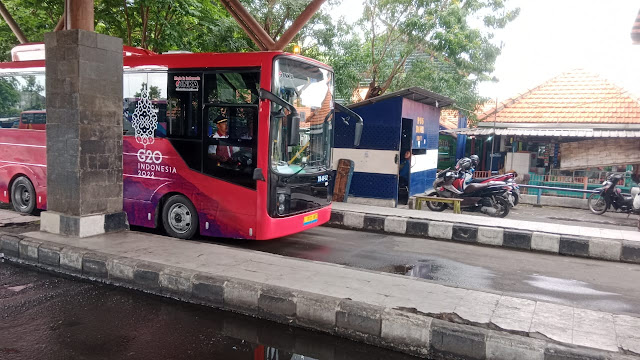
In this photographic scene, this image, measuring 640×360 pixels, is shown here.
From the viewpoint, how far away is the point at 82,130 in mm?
6770

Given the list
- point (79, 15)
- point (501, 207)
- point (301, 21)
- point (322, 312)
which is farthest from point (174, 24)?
point (322, 312)

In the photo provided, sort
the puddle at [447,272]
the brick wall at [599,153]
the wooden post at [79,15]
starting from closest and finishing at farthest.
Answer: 1. the puddle at [447,272]
2. the wooden post at [79,15]
3. the brick wall at [599,153]

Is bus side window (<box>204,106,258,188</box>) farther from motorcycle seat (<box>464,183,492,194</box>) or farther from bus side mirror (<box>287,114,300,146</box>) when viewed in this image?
motorcycle seat (<box>464,183,492,194</box>)

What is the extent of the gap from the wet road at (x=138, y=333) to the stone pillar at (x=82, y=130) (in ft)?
6.03

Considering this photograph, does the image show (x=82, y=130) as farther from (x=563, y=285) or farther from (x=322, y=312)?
(x=563, y=285)

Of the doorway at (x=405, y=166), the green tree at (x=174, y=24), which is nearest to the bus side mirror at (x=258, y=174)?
the doorway at (x=405, y=166)

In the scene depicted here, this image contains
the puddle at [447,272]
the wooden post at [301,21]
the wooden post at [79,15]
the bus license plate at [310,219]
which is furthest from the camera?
the wooden post at [301,21]

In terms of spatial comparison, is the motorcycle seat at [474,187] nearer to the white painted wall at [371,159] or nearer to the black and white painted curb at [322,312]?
the white painted wall at [371,159]

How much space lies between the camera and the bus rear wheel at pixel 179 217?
24.5 feet

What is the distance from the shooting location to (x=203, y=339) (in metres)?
4.32

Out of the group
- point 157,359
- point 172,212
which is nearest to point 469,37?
point 172,212

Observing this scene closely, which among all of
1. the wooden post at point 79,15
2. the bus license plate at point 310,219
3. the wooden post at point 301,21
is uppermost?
the wooden post at point 301,21

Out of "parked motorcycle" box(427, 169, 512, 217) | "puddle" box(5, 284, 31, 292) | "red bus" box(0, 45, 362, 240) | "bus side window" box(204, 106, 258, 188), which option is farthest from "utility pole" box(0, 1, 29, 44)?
"parked motorcycle" box(427, 169, 512, 217)

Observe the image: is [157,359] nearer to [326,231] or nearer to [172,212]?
[172,212]
